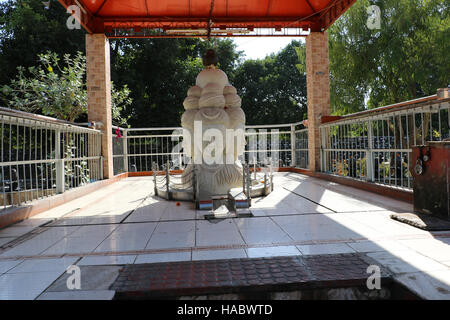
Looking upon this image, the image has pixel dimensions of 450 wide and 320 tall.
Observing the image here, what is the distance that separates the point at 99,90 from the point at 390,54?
46.4 feet

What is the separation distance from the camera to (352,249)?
3291 mm

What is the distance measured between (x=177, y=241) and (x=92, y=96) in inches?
313

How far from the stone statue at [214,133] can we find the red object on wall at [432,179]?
3544 mm

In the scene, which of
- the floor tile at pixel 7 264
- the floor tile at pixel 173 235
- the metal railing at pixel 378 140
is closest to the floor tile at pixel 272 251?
the floor tile at pixel 173 235

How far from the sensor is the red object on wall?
4012 millimetres

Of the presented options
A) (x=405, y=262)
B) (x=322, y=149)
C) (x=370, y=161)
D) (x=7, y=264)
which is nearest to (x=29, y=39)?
(x=322, y=149)

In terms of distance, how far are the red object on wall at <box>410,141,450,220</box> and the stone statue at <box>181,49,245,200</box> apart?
354cm

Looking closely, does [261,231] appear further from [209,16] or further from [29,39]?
[29,39]

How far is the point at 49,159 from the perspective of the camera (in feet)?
21.0

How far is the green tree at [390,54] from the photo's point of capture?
15.8 metres

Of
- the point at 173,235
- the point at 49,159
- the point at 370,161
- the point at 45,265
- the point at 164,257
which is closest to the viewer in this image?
the point at 45,265

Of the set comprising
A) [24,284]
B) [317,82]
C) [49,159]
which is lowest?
[24,284]
